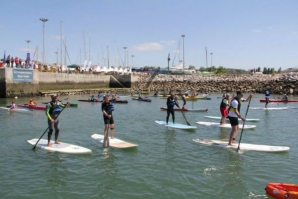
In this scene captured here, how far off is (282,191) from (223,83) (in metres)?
60.6

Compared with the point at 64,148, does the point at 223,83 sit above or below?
above

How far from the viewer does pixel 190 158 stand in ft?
32.6

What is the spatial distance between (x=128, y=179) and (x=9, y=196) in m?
2.88

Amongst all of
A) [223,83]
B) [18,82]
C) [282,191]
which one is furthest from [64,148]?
→ [223,83]

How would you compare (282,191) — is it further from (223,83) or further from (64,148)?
(223,83)

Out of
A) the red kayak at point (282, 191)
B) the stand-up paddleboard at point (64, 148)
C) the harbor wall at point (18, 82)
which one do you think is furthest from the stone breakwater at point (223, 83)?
the red kayak at point (282, 191)

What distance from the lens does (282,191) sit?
6477 mm

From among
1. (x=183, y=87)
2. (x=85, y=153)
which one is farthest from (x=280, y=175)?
(x=183, y=87)

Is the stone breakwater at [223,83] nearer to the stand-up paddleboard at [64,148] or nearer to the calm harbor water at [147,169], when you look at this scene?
the calm harbor water at [147,169]

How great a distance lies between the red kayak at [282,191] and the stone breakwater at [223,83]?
46.4 m

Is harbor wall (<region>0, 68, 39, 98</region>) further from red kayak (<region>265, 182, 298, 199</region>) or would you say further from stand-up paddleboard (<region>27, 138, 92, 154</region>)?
red kayak (<region>265, 182, 298, 199</region>)

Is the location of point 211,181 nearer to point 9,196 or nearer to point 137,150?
point 137,150

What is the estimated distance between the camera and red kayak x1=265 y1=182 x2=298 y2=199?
6.33 m

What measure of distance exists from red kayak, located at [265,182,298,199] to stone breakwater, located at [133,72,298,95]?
46367 millimetres
